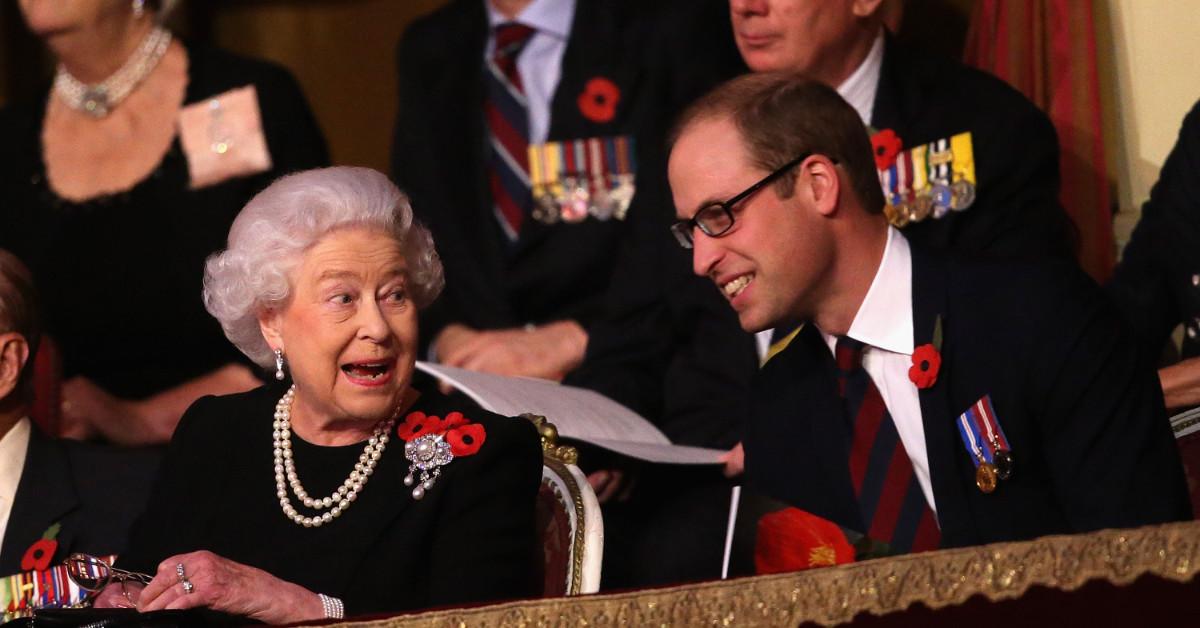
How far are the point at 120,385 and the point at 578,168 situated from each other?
3.68ft

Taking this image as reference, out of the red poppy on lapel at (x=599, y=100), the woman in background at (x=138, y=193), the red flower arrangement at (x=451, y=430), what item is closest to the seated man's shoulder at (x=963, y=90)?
the red poppy on lapel at (x=599, y=100)

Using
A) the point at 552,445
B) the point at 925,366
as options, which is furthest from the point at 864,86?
the point at 552,445

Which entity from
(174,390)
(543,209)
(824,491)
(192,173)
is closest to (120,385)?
(174,390)

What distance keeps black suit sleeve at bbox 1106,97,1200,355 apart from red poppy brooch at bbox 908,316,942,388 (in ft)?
2.34

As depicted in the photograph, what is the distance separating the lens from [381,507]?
224cm

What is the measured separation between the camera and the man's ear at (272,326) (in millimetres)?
2318

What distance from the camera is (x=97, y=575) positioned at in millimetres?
2188

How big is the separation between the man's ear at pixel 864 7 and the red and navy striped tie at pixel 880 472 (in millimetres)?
900

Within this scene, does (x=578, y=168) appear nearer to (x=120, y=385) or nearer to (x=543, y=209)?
(x=543, y=209)

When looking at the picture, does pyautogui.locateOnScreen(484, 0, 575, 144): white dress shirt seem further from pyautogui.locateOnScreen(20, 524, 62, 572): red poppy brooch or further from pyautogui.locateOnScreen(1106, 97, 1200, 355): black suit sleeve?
pyautogui.locateOnScreen(20, 524, 62, 572): red poppy brooch

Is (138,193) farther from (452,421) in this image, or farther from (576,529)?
(576,529)

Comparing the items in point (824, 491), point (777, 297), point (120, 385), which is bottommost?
point (120, 385)

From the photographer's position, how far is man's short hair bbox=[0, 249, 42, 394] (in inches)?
107

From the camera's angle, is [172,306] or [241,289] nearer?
[241,289]
